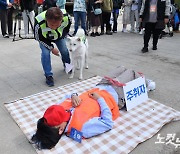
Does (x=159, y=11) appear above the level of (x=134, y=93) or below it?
above

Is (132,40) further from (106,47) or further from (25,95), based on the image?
(25,95)

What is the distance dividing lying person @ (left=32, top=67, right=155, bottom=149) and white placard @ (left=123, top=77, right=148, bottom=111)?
0.07 metres

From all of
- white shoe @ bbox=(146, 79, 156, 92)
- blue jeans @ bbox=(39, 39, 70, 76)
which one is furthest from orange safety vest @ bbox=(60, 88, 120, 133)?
blue jeans @ bbox=(39, 39, 70, 76)

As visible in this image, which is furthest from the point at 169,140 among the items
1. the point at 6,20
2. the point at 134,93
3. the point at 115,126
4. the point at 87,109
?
the point at 6,20

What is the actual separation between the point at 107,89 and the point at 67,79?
1.27 meters

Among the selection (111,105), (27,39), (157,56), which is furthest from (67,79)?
(27,39)

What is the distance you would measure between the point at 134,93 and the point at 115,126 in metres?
0.53

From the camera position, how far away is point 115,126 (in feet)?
7.88

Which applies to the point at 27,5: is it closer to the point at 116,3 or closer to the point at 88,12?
the point at 88,12

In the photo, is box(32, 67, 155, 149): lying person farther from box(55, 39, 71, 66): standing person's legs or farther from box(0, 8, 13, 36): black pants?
box(0, 8, 13, 36): black pants

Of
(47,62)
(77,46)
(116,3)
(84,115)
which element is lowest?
(84,115)

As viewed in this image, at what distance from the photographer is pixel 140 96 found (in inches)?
112

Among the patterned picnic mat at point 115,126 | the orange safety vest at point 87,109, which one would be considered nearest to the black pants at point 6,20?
the patterned picnic mat at point 115,126

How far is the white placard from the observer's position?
263cm
